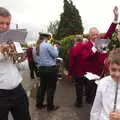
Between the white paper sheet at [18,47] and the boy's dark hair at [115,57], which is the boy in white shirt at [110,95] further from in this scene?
the white paper sheet at [18,47]

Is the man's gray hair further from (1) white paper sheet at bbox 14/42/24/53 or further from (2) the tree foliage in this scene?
(2) the tree foliage

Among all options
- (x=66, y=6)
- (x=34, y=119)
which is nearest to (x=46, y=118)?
(x=34, y=119)

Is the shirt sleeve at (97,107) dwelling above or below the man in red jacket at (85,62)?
above

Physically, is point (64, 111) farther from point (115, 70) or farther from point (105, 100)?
point (115, 70)

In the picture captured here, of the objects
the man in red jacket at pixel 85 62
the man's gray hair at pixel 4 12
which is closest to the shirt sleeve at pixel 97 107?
the man's gray hair at pixel 4 12

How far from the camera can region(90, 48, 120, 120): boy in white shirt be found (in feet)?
12.6

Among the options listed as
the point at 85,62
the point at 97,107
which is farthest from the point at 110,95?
the point at 85,62

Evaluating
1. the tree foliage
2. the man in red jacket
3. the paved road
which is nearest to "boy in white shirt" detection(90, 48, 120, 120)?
the paved road

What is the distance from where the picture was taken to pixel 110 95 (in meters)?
3.96

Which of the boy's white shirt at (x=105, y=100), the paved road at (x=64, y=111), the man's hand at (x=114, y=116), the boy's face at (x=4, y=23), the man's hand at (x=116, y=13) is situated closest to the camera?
the man's hand at (x=114, y=116)

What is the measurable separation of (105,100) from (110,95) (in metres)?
0.07

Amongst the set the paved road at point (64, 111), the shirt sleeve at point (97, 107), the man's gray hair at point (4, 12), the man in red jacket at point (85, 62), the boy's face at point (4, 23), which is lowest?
the paved road at point (64, 111)

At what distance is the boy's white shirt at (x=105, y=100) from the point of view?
12.9 feet

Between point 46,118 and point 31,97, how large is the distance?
8.55 feet
